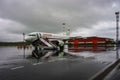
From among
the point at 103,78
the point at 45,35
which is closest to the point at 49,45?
the point at 45,35

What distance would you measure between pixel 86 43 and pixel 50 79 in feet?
167

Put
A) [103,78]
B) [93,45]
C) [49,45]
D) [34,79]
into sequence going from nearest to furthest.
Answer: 1. [34,79]
2. [103,78]
3. [49,45]
4. [93,45]

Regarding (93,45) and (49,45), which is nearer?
(49,45)

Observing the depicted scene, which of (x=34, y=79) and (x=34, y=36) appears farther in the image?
(x=34, y=36)

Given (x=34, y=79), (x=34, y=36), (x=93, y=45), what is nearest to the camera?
(x=34, y=79)

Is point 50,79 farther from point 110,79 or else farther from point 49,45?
point 49,45

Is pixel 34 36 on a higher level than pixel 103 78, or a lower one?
higher

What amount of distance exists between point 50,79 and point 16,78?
1.64m

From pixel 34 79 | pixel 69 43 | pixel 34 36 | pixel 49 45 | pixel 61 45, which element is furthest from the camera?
pixel 69 43

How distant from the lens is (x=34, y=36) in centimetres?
4566

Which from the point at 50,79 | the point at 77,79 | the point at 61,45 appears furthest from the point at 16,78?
the point at 61,45

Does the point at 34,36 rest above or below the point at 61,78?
above

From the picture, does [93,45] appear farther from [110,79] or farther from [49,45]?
[110,79]

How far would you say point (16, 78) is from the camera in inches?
354
